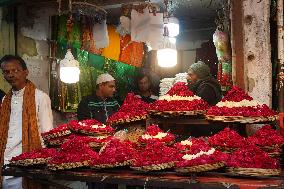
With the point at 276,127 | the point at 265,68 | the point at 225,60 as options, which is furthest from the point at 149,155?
the point at 225,60

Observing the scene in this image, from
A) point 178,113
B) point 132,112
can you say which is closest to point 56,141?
point 132,112

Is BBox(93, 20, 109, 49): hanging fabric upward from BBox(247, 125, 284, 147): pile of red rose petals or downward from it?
upward

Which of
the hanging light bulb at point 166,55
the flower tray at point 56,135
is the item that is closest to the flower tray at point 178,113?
the flower tray at point 56,135

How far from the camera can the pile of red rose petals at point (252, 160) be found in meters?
3.87

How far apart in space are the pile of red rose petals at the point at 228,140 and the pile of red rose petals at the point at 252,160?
0.36 meters

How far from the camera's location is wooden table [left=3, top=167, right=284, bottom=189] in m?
3.65

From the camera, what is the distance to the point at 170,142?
5051mm

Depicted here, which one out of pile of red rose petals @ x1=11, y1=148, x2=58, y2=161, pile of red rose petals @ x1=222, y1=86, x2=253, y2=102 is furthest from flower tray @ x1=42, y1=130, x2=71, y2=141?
pile of red rose petals @ x1=222, y1=86, x2=253, y2=102

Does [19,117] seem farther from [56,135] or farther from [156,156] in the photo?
[156,156]

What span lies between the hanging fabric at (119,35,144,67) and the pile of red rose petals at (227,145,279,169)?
24.1 ft

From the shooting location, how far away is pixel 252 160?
393cm

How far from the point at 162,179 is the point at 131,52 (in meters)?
7.93

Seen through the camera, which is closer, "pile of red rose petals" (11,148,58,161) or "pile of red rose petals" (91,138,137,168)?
"pile of red rose petals" (91,138,137,168)

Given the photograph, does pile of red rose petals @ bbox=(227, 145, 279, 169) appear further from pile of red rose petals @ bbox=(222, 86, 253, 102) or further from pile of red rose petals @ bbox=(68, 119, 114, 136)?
pile of red rose petals @ bbox=(68, 119, 114, 136)
